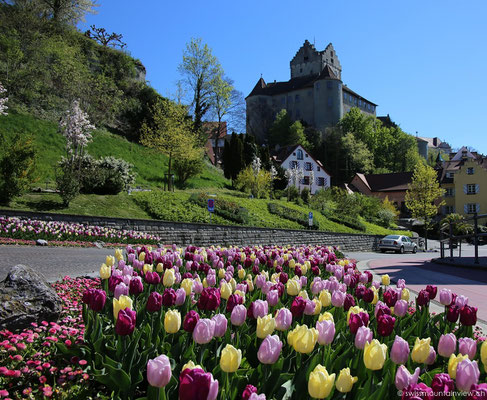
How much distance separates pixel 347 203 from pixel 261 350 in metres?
41.3

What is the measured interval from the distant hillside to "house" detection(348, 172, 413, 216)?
142 feet

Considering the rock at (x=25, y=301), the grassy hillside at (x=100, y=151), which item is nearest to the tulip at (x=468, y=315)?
the rock at (x=25, y=301)

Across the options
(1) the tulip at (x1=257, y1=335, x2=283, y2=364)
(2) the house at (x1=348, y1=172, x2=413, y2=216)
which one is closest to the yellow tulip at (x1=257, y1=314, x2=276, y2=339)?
(1) the tulip at (x1=257, y1=335, x2=283, y2=364)

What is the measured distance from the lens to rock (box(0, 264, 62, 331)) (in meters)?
3.61

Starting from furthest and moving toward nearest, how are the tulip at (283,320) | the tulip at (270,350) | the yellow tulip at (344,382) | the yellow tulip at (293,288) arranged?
the yellow tulip at (293,288) < the tulip at (283,320) < the tulip at (270,350) < the yellow tulip at (344,382)

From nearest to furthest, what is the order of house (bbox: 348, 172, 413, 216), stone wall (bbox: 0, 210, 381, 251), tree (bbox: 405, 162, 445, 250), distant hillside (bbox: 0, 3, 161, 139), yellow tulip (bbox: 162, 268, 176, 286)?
yellow tulip (bbox: 162, 268, 176, 286) → stone wall (bbox: 0, 210, 381, 251) → distant hillside (bbox: 0, 3, 161, 139) → tree (bbox: 405, 162, 445, 250) → house (bbox: 348, 172, 413, 216)

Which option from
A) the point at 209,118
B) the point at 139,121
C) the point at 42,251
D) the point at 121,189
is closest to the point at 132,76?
the point at 139,121

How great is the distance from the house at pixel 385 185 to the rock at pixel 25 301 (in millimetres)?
67945

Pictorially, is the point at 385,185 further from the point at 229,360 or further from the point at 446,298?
the point at 229,360

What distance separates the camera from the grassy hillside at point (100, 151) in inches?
970

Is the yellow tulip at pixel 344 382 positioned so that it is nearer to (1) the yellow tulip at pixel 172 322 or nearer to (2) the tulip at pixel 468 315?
(1) the yellow tulip at pixel 172 322

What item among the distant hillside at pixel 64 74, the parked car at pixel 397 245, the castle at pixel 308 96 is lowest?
the parked car at pixel 397 245

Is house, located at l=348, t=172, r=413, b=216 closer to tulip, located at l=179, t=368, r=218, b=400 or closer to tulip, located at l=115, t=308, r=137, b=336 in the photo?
tulip, located at l=115, t=308, r=137, b=336

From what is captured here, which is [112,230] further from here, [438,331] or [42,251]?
[438,331]
